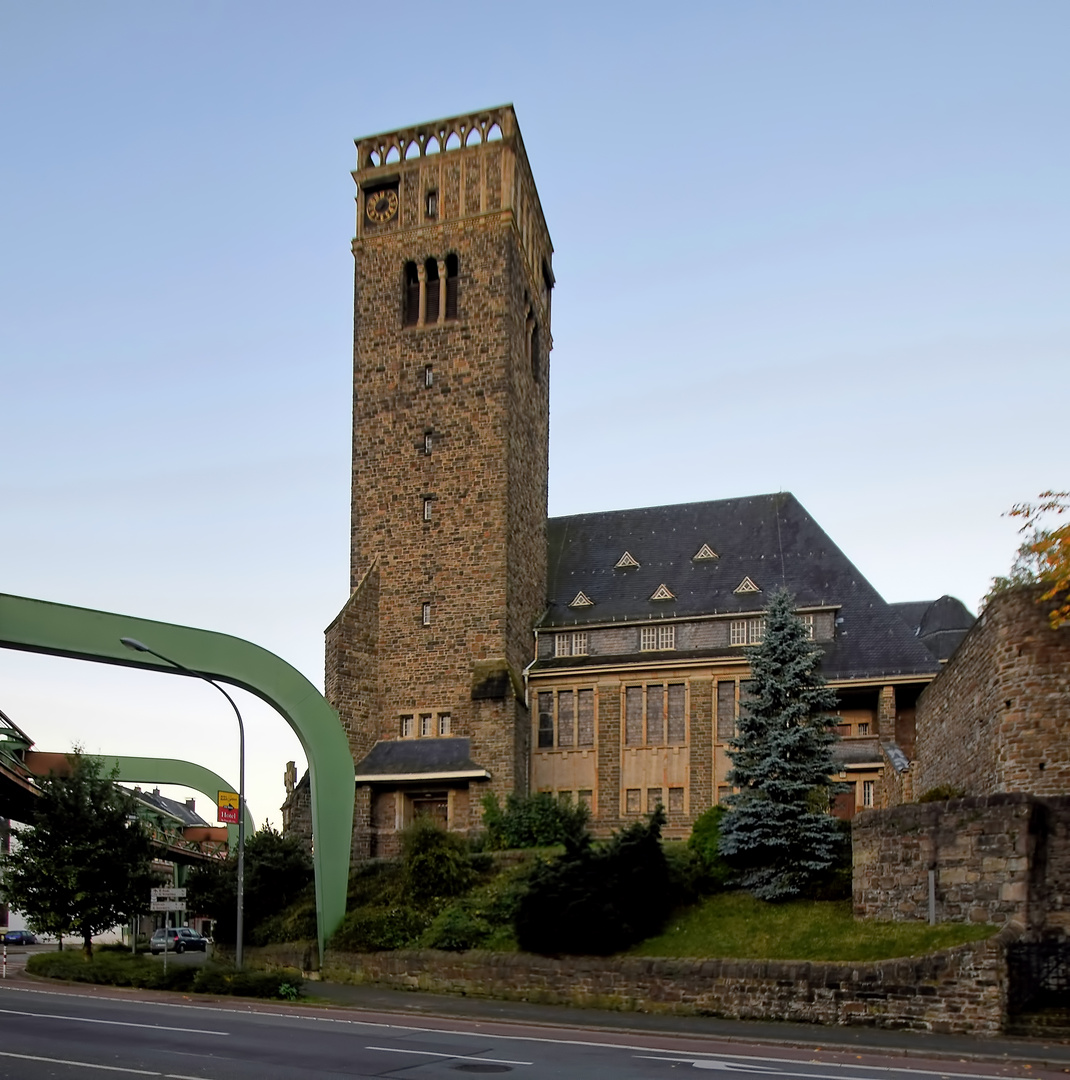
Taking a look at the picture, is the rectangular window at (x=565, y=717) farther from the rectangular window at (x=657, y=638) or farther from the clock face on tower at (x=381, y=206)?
the clock face on tower at (x=381, y=206)

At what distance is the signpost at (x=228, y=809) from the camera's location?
88.2 feet

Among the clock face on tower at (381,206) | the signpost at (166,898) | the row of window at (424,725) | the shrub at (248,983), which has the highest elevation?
the clock face on tower at (381,206)

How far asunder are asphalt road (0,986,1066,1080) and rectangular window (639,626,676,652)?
73.6 ft

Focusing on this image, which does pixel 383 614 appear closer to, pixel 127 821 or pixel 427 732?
pixel 427 732

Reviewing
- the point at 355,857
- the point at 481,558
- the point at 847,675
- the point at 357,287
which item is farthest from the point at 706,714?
the point at 357,287

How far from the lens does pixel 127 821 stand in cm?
3297

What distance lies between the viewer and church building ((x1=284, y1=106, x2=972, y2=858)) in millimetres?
40562

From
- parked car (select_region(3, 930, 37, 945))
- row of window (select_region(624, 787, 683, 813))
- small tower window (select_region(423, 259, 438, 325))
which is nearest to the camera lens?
row of window (select_region(624, 787, 683, 813))

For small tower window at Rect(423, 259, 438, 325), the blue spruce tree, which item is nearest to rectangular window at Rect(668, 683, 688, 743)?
the blue spruce tree

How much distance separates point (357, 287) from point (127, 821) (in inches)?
852

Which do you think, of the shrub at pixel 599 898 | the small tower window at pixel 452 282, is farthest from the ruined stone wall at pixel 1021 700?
the small tower window at pixel 452 282

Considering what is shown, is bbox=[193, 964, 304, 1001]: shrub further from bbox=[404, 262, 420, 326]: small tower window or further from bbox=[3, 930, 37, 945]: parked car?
bbox=[3, 930, 37, 945]: parked car

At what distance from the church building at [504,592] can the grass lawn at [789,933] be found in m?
11.4

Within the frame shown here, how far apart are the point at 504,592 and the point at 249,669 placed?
48.1ft
